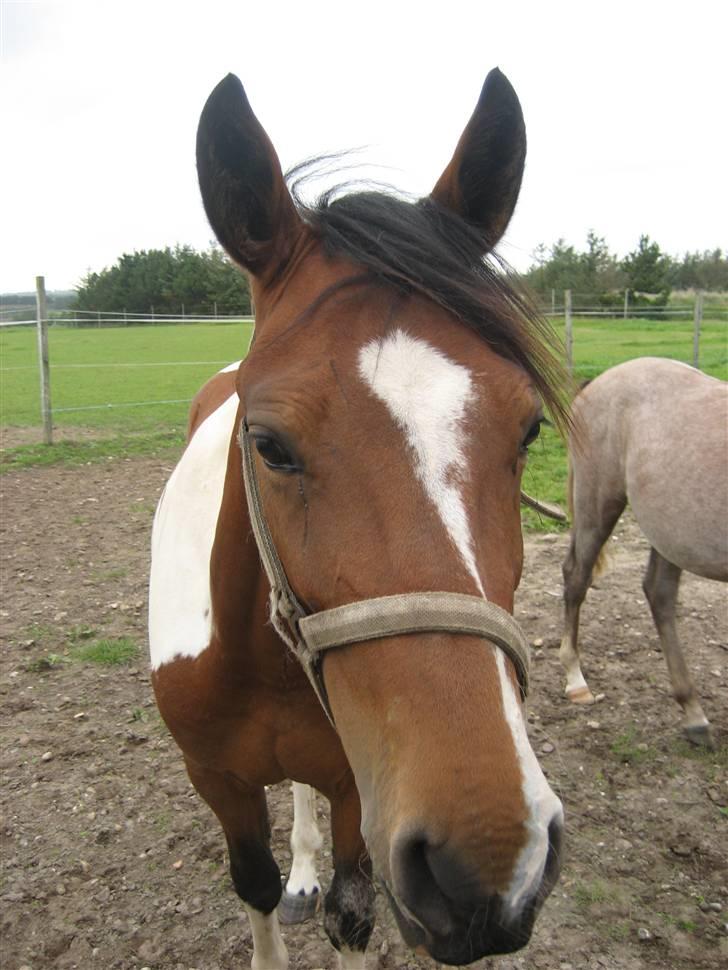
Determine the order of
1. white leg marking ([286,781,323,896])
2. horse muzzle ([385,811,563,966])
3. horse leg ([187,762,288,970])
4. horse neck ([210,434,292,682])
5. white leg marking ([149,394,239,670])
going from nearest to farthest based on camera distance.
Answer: horse muzzle ([385,811,563,966]) → horse neck ([210,434,292,682]) → white leg marking ([149,394,239,670]) → horse leg ([187,762,288,970]) → white leg marking ([286,781,323,896])

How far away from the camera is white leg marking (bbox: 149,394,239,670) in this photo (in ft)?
6.69

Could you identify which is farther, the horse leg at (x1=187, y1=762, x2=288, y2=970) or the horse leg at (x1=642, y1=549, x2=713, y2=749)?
the horse leg at (x1=642, y1=549, x2=713, y2=749)

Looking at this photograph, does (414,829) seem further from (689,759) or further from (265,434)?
(689,759)

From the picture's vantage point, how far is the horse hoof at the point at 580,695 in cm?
386

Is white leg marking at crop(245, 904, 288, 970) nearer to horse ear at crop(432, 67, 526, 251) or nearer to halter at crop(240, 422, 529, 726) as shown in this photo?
halter at crop(240, 422, 529, 726)

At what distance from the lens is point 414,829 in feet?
3.33

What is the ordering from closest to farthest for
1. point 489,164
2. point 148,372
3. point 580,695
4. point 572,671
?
point 489,164
point 580,695
point 572,671
point 148,372

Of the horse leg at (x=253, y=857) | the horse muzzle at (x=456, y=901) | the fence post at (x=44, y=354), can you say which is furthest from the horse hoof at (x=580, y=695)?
the fence post at (x=44, y=354)

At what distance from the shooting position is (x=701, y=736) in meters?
3.49

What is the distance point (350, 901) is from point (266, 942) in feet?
1.13

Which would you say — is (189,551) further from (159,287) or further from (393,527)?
(159,287)

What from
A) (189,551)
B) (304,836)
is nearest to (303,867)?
(304,836)

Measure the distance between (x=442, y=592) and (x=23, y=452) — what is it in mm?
9044

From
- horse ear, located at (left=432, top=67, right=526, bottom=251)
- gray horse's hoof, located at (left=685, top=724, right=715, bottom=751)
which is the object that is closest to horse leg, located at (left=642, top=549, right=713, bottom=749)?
gray horse's hoof, located at (left=685, top=724, right=715, bottom=751)
